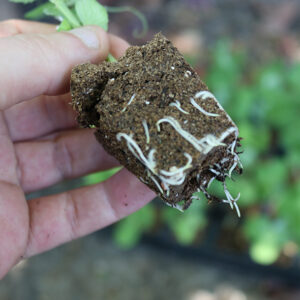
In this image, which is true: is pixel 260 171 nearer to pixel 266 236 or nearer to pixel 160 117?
pixel 266 236

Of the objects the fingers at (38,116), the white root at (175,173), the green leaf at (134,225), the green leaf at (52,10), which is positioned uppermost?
the green leaf at (52,10)

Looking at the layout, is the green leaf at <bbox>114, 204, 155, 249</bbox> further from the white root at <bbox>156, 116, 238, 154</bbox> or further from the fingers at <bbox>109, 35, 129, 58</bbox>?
the white root at <bbox>156, 116, 238, 154</bbox>

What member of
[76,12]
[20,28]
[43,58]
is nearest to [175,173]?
[43,58]

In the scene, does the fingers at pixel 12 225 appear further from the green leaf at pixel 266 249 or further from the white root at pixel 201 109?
the green leaf at pixel 266 249

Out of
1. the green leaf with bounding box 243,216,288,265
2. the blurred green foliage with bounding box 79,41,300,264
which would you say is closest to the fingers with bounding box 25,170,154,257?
the blurred green foliage with bounding box 79,41,300,264

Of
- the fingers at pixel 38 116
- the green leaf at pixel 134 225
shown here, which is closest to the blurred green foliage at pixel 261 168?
A: the green leaf at pixel 134 225
